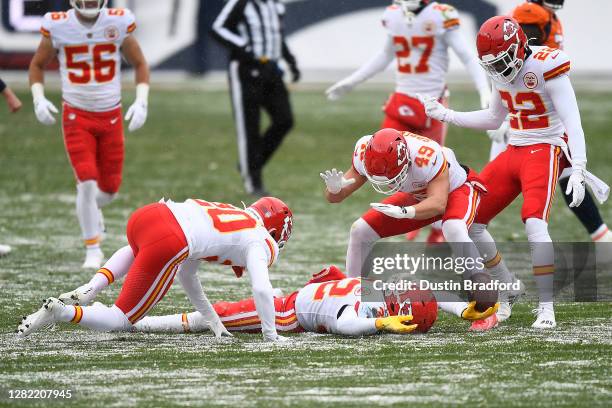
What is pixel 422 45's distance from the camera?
817 cm

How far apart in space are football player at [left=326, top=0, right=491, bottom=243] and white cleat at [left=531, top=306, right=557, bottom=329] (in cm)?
246

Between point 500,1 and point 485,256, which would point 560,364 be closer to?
point 485,256

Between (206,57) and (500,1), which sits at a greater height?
(500,1)

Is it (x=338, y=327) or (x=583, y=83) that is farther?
(x=583, y=83)

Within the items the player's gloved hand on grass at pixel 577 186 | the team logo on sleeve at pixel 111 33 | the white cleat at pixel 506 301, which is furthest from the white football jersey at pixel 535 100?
the team logo on sleeve at pixel 111 33

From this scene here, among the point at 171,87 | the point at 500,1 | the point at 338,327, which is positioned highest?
the point at 338,327

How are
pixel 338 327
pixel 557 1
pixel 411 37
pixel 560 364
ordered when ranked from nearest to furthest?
pixel 560 364 → pixel 338 327 → pixel 557 1 → pixel 411 37

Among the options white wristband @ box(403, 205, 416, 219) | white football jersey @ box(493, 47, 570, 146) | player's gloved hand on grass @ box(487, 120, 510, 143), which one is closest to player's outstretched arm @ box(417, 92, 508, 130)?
white football jersey @ box(493, 47, 570, 146)

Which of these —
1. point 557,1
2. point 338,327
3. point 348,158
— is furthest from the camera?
point 348,158

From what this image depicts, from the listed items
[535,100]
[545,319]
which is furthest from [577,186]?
[545,319]

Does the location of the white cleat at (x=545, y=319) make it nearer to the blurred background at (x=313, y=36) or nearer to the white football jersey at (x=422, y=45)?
the white football jersey at (x=422, y=45)

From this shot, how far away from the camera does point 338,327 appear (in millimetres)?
5324

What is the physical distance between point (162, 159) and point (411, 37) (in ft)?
15.9

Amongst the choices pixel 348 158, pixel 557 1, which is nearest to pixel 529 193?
pixel 557 1
